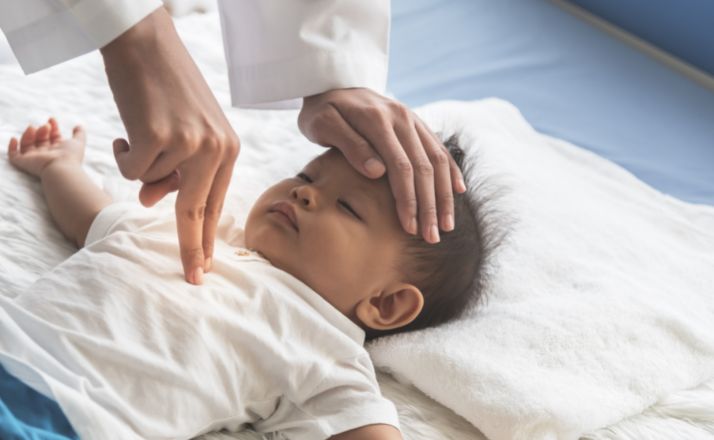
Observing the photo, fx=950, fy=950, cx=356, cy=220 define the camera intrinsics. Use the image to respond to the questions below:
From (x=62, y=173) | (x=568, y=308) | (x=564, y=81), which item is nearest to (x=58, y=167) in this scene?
(x=62, y=173)

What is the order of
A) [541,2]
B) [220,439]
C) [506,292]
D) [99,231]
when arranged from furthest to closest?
[541,2]
[506,292]
[99,231]
[220,439]

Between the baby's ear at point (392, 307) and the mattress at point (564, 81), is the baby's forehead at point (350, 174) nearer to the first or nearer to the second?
the baby's ear at point (392, 307)

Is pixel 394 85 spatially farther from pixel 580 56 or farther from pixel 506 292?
pixel 506 292

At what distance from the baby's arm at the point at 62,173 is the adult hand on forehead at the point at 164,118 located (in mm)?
376

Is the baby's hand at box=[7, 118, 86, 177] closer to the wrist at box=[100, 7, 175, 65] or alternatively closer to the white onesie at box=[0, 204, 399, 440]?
the white onesie at box=[0, 204, 399, 440]

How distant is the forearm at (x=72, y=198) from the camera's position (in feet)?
3.98

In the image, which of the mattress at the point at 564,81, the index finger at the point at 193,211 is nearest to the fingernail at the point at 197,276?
the index finger at the point at 193,211

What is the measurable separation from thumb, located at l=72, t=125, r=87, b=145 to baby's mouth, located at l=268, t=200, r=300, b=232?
0.40m

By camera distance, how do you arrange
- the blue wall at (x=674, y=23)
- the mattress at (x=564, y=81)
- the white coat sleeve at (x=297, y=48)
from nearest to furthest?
the white coat sleeve at (x=297, y=48) < the mattress at (x=564, y=81) < the blue wall at (x=674, y=23)

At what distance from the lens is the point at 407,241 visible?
1124mm

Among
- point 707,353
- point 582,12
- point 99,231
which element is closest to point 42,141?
point 99,231

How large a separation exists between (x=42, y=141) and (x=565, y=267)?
0.76 m

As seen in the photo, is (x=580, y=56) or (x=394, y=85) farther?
(x=580, y=56)

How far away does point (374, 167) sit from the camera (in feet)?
3.56
